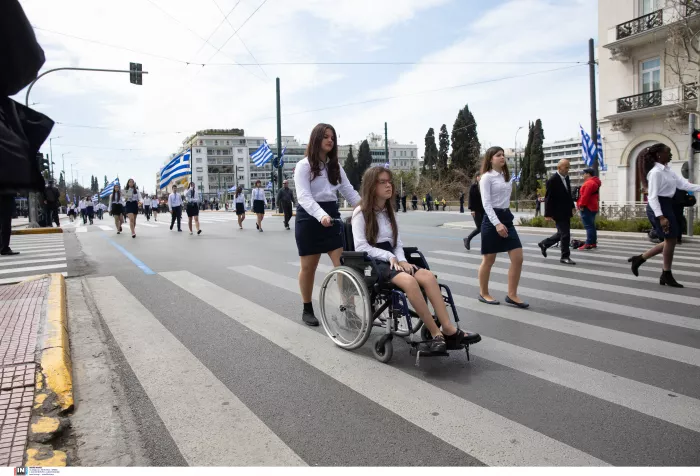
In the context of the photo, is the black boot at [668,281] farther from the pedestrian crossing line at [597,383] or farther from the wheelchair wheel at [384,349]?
the wheelchair wheel at [384,349]

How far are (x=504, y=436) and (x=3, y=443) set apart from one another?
2.45 metres

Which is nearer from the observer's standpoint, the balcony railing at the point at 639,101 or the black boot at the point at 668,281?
the black boot at the point at 668,281

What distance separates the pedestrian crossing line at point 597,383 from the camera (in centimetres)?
301

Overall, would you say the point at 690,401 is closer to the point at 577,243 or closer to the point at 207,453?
the point at 207,453

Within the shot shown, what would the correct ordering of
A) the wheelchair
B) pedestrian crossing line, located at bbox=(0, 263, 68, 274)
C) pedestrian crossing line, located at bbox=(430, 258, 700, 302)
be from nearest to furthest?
the wheelchair
pedestrian crossing line, located at bbox=(430, 258, 700, 302)
pedestrian crossing line, located at bbox=(0, 263, 68, 274)

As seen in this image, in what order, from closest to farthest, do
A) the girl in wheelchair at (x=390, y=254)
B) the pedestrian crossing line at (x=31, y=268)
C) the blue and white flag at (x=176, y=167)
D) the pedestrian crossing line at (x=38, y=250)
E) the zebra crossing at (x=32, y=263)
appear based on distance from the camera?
the girl in wheelchair at (x=390, y=254), the zebra crossing at (x=32, y=263), the pedestrian crossing line at (x=31, y=268), the pedestrian crossing line at (x=38, y=250), the blue and white flag at (x=176, y=167)

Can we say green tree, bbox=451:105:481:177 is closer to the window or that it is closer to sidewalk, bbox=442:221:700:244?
the window

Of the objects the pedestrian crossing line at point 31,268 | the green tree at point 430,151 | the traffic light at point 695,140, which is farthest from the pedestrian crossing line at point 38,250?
the green tree at point 430,151

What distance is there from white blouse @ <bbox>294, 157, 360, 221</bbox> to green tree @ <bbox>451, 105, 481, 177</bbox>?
65.3m

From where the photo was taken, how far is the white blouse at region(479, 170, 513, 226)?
5.88m

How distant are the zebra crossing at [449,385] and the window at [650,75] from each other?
23568 millimetres

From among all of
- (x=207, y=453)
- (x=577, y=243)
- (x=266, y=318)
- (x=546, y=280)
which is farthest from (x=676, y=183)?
(x=207, y=453)

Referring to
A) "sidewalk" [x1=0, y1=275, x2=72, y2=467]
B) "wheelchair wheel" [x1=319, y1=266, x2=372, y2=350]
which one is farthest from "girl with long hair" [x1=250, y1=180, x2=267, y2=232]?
"wheelchair wheel" [x1=319, y1=266, x2=372, y2=350]
